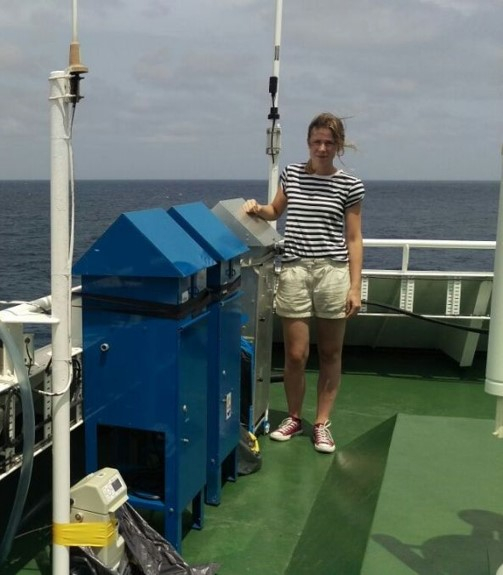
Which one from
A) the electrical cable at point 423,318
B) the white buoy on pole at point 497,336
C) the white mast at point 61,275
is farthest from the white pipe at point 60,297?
the electrical cable at point 423,318

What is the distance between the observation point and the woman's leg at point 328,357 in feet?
13.2

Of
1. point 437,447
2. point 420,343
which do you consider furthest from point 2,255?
point 437,447

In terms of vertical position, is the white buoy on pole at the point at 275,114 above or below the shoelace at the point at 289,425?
above

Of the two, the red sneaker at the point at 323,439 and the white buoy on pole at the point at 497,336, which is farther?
the red sneaker at the point at 323,439

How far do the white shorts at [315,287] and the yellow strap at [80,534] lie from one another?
1744 millimetres

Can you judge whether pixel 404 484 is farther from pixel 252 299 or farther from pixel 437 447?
pixel 252 299

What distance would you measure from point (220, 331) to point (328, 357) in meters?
1.02

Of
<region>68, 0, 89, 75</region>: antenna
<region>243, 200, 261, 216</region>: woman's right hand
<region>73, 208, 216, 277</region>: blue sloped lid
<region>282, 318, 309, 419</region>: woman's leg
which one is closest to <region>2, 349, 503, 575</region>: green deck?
<region>282, 318, 309, 419</region>: woman's leg

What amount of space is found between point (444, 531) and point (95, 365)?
1.38m

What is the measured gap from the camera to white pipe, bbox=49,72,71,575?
2.18 m

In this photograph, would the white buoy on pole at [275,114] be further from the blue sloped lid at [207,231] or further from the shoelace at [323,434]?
the blue sloped lid at [207,231]

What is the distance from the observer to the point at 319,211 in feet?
12.5

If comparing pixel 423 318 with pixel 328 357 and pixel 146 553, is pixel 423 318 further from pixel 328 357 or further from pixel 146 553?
pixel 146 553

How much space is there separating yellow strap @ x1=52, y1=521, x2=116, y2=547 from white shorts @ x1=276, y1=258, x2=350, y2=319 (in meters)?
1.74
